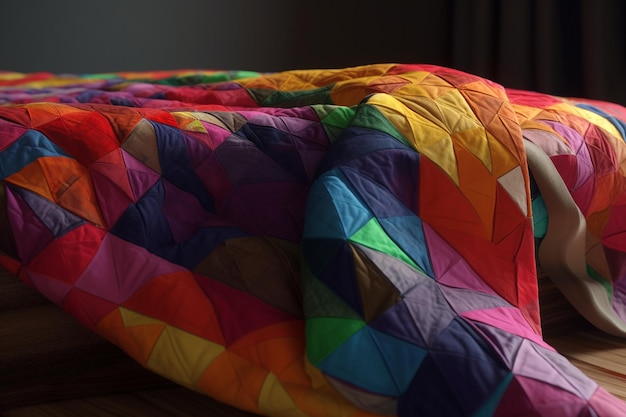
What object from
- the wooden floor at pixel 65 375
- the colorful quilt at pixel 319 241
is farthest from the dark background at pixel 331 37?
the wooden floor at pixel 65 375

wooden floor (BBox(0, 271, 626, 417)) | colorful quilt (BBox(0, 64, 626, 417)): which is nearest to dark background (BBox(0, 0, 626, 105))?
colorful quilt (BBox(0, 64, 626, 417))

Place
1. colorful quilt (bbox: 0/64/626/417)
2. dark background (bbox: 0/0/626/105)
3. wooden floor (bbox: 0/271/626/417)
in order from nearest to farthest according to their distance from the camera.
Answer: colorful quilt (bbox: 0/64/626/417), wooden floor (bbox: 0/271/626/417), dark background (bbox: 0/0/626/105)

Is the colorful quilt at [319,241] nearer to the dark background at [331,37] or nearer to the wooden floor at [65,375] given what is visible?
the wooden floor at [65,375]

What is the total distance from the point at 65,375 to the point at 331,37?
2992mm

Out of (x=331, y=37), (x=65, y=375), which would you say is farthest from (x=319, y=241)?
(x=331, y=37)

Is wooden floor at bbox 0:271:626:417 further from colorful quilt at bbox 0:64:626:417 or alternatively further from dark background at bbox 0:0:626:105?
dark background at bbox 0:0:626:105

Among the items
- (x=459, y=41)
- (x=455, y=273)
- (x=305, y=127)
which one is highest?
(x=305, y=127)

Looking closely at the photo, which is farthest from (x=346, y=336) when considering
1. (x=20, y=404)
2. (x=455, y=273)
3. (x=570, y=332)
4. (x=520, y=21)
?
(x=520, y=21)

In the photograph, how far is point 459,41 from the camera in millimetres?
3545

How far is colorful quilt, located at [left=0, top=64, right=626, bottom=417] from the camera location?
93 cm

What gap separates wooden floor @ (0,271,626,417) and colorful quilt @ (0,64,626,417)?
0.17 feet

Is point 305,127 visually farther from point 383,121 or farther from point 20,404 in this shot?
point 20,404

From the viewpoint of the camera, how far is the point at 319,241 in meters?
1.01

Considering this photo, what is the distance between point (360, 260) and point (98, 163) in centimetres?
39
